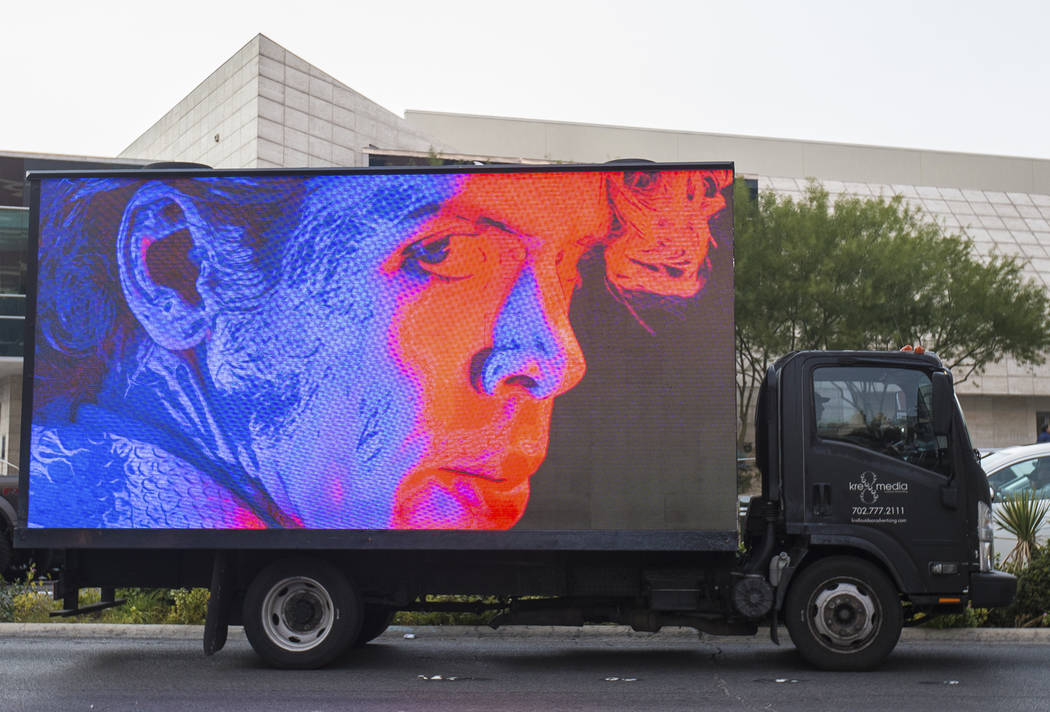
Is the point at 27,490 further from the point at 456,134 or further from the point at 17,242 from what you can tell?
the point at 456,134

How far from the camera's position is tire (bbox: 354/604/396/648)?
33.0ft

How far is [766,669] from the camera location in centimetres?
931

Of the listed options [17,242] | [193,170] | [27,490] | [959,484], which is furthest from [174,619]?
[17,242]

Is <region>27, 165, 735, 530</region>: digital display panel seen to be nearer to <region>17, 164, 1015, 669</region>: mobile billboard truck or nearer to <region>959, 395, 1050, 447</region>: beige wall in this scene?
<region>17, 164, 1015, 669</region>: mobile billboard truck

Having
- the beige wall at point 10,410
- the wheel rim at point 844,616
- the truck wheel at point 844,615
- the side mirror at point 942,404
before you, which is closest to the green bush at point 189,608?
the truck wheel at point 844,615

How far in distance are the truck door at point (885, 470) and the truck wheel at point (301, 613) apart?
144 inches

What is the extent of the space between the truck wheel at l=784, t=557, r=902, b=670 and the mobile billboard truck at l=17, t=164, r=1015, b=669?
0.06ft

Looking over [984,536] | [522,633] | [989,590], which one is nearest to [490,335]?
[522,633]

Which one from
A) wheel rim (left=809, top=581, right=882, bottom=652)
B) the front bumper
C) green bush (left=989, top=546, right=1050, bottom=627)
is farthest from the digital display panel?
green bush (left=989, top=546, right=1050, bottom=627)

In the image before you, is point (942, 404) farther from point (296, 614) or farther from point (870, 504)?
point (296, 614)

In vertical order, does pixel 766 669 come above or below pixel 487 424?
below

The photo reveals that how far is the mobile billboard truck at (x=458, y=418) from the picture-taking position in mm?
8836

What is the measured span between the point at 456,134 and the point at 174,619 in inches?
1770

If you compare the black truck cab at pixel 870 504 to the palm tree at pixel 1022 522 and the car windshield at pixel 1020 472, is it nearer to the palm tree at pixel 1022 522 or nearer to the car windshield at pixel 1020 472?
the palm tree at pixel 1022 522
